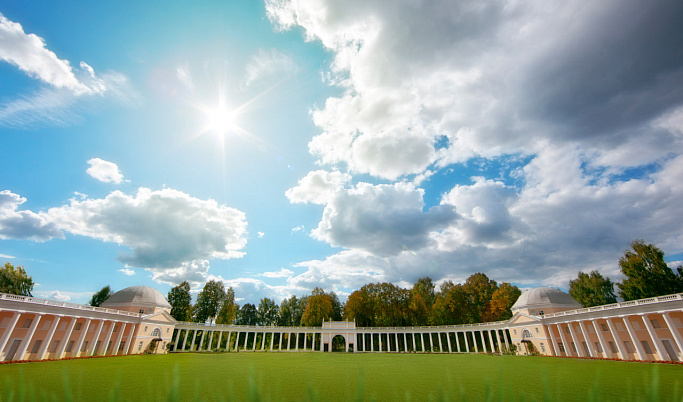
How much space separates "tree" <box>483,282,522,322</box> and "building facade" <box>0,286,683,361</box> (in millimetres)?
5281

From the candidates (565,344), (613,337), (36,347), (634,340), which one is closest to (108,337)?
(36,347)

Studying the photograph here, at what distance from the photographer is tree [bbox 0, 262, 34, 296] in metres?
52.9

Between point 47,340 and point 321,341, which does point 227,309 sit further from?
point 47,340

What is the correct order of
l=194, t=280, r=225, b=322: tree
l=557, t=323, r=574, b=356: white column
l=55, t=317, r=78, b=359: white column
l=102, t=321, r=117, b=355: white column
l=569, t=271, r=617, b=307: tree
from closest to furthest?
l=55, t=317, r=78, b=359: white column
l=102, t=321, r=117, b=355: white column
l=557, t=323, r=574, b=356: white column
l=569, t=271, r=617, b=307: tree
l=194, t=280, r=225, b=322: tree

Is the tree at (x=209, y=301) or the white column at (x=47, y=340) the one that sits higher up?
the tree at (x=209, y=301)

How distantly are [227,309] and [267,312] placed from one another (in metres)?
24.8

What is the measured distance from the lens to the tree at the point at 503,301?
70.0 metres

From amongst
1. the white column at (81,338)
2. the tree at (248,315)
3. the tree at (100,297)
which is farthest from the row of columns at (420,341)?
the tree at (100,297)

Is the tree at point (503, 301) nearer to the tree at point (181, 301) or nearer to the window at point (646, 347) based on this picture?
the window at point (646, 347)

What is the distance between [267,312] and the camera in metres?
99.4

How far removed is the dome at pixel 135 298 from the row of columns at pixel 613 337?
78.5 m

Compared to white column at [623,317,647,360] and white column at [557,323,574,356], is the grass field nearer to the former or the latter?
white column at [623,317,647,360]

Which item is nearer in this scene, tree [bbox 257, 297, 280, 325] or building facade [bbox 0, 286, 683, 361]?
building facade [bbox 0, 286, 683, 361]

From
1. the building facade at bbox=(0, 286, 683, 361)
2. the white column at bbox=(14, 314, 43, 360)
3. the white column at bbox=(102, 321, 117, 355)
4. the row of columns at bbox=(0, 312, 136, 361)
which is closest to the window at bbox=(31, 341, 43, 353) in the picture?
the building facade at bbox=(0, 286, 683, 361)
